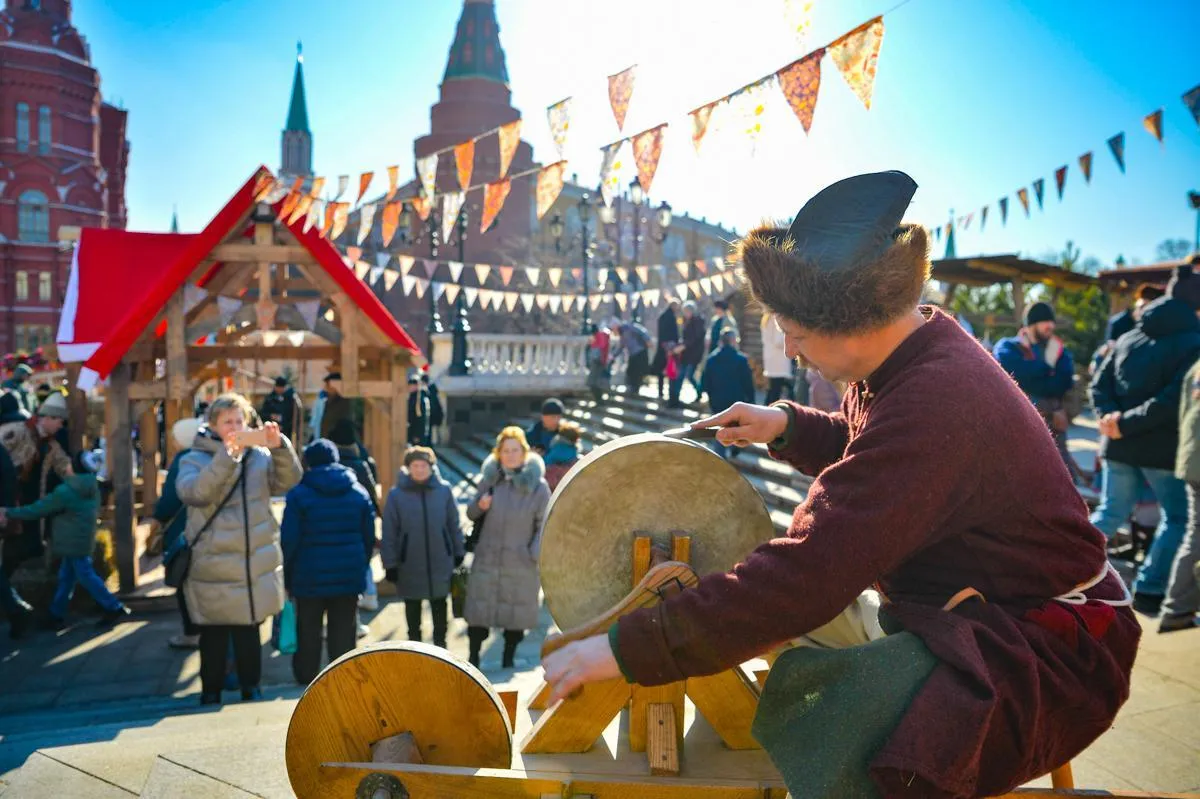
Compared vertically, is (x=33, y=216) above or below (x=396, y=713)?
above

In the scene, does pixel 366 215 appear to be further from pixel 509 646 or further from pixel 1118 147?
pixel 1118 147

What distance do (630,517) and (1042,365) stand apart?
6.00m

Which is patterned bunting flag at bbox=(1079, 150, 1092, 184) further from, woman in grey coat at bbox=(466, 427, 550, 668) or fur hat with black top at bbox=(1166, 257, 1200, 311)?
woman in grey coat at bbox=(466, 427, 550, 668)

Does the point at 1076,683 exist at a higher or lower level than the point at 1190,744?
higher

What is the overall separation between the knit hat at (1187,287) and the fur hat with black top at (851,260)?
4.41m

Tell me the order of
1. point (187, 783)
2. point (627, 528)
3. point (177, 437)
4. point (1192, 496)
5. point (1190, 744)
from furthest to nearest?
point (177, 437)
point (1192, 496)
point (1190, 744)
point (187, 783)
point (627, 528)

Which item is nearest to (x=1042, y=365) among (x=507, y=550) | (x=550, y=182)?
A: (x=507, y=550)

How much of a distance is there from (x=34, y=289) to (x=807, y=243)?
53.2 meters

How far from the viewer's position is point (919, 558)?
69.9 inches

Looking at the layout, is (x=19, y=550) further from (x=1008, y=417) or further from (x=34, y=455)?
(x=1008, y=417)

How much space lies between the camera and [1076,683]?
5.62ft

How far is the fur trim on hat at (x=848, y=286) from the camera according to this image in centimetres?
171

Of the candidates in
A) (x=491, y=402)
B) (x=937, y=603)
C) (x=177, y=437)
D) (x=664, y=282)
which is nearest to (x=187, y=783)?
(x=937, y=603)

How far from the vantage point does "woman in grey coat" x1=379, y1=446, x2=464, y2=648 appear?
5797 millimetres
